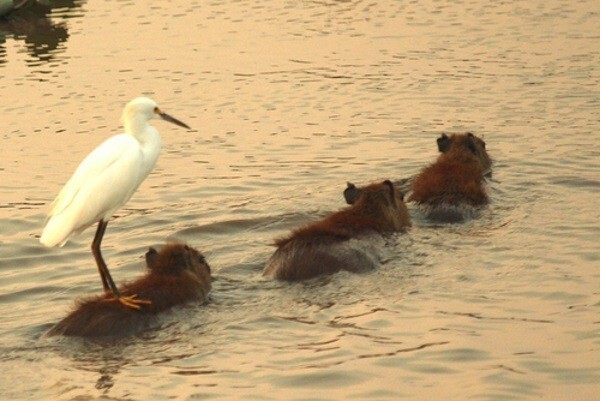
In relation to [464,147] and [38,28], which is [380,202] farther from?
[38,28]

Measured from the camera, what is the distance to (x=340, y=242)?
891 cm

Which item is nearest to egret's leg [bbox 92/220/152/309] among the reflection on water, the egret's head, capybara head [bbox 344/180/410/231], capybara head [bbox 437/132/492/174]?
the egret's head

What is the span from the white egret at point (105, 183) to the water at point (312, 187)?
57 cm

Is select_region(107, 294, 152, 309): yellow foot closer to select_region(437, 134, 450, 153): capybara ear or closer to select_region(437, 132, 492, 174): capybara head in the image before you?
select_region(437, 132, 492, 174): capybara head

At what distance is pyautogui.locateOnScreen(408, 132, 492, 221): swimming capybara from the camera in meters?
10.1

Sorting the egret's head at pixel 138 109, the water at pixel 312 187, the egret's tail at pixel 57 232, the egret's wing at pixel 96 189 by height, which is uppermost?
the egret's head at pixel 138 109

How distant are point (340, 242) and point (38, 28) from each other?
34.1 feet

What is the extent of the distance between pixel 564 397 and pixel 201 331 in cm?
216

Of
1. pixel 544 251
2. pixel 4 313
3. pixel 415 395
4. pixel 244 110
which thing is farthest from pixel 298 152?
pixel 415 395

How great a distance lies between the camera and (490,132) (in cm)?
1298

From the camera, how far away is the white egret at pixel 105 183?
834 centimetres

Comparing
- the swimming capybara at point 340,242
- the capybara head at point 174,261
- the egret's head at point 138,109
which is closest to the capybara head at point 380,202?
the swimming capybara at point 340,242

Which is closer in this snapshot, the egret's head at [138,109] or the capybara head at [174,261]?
the capybara head at [174,261]

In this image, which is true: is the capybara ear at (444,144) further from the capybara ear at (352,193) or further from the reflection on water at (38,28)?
the reflection on water at (38,28)
